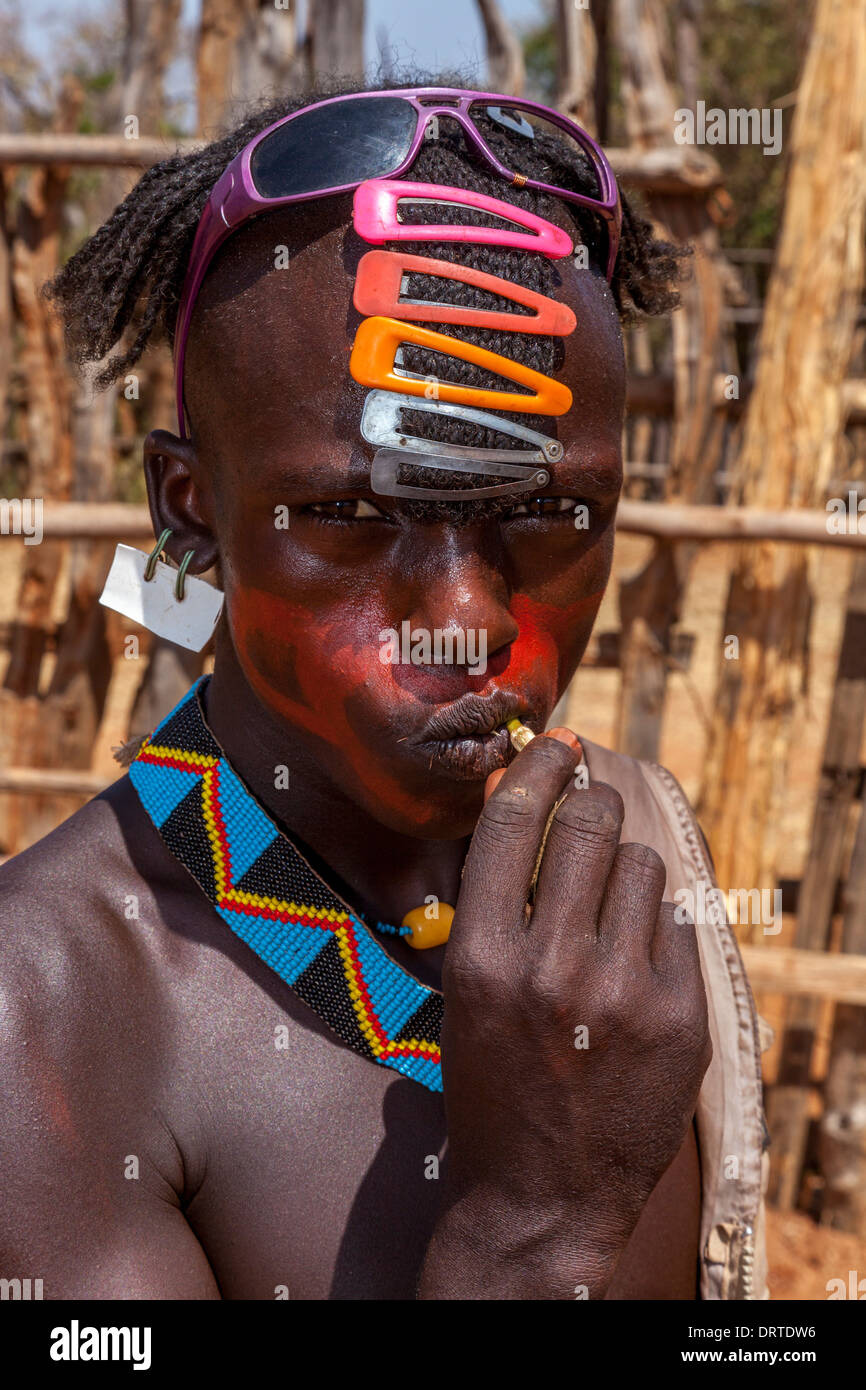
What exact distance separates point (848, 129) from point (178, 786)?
3.39m

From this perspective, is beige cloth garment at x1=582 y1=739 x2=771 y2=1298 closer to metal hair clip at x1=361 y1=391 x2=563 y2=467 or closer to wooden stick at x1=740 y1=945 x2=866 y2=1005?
metal hair clip at x1=361 y1=391 x2=563 y2=467

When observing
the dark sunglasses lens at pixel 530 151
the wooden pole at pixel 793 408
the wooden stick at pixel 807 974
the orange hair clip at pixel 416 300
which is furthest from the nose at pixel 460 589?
the wooden stick at pixel 807 974

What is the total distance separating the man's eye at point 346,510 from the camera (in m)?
1.46

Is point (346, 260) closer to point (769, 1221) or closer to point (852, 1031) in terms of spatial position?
point (852, 1031)

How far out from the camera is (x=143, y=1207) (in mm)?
1420

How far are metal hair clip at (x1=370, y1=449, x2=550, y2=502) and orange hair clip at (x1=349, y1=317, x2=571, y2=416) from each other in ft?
0.22

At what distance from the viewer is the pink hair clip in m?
1.43

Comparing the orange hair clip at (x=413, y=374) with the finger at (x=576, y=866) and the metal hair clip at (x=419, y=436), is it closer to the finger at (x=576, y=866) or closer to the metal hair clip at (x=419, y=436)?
the metal hair clip at (x=419, y=436)

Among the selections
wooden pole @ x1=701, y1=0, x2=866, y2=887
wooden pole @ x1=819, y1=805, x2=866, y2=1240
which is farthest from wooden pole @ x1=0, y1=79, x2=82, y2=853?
wooden pole @ x1=819, y1=805, x2=866, y2=1240

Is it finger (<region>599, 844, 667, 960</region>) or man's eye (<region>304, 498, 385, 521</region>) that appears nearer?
finger (<region>599, 844, 667, 960</region>)

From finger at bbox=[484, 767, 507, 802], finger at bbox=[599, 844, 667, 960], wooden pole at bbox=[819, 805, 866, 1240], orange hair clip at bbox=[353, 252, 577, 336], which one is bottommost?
wooden pole at bbox=[819, 805, 866, 1240]

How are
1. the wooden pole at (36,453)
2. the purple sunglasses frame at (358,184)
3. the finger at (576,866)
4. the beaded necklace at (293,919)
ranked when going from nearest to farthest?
1. the finger at (576,866)
2. the purple sunglasses frame at (358,184)
3. the beaded necklace at (293,919)
4. the wooden pole at (36,453)
